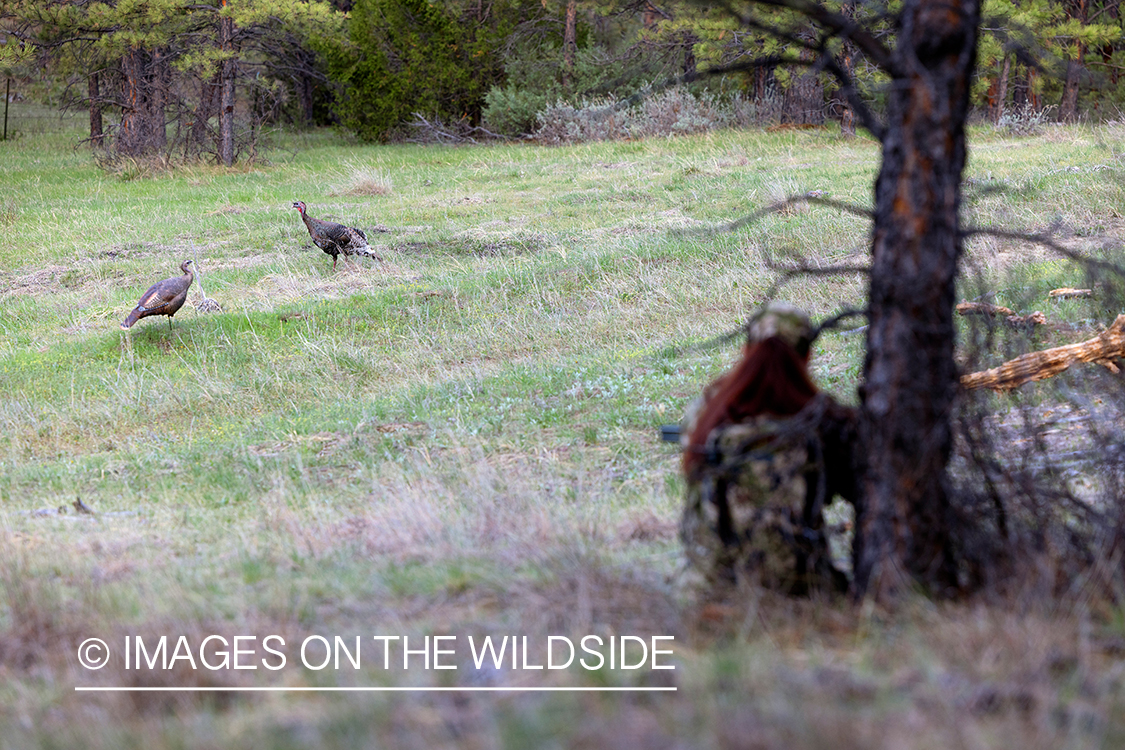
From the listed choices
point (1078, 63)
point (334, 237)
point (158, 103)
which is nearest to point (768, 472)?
point (334, 237)

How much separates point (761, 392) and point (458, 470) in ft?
9.89

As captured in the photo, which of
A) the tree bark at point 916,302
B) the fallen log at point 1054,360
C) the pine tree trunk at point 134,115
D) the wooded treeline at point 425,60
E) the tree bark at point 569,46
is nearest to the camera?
the tree bark at point 916,302

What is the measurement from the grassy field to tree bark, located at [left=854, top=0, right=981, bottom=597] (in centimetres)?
26

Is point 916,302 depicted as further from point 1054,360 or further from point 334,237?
point 334,237

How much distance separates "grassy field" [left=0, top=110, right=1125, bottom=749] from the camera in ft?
7.55

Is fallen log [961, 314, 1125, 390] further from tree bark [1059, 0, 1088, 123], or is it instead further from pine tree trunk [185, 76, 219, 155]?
pine tree trunk [185, 76, 219, 155]

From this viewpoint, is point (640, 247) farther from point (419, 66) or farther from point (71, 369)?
point (419, 66)

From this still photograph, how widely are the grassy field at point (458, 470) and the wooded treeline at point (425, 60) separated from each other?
5058 mm

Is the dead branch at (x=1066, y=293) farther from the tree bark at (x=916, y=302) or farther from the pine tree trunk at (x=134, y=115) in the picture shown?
the pine tree trunk at (x=134, y=115)

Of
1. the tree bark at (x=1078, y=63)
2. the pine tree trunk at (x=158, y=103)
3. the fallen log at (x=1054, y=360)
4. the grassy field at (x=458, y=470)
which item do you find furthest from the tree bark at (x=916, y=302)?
the pine tree trunk at (x=158, y=103)

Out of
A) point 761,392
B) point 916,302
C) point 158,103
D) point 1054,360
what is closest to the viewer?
point 916,302

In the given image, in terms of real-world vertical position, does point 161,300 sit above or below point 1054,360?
below

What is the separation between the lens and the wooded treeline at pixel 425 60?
65.8 feet

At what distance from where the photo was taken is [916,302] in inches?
113
